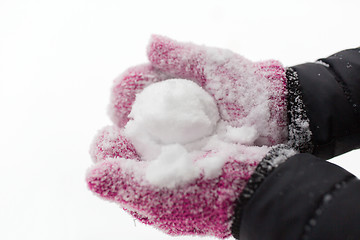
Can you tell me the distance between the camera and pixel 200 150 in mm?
526

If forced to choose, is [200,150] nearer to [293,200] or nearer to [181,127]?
[181,127]

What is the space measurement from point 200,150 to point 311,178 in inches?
7.2

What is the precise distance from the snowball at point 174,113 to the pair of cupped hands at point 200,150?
4cm

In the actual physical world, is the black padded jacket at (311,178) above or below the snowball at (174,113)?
below

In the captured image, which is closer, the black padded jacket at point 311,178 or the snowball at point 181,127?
the black padded jacket at point 311,178

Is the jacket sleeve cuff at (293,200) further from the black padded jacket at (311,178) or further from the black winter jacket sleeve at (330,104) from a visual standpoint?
the black winter jacket sleeve at (330,104)

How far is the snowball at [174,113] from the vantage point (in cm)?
51

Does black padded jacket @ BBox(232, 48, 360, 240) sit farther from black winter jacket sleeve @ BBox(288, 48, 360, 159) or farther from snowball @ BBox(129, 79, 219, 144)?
snowball @ BBox(129, 79, 219, 144)

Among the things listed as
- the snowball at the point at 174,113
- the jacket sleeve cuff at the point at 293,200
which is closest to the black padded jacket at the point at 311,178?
the jacket sleeve cuff at the point at 293,200

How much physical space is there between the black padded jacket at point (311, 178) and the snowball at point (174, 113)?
13 centimetres

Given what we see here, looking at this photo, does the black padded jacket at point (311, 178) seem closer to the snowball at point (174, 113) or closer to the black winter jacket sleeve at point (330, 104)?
the black winter jacket sleeve at point (330, 104)

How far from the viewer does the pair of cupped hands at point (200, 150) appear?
0.44 metres

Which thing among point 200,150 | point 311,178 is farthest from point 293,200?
point 200,150

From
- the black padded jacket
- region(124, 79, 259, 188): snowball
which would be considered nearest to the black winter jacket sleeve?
the black padded jacket
